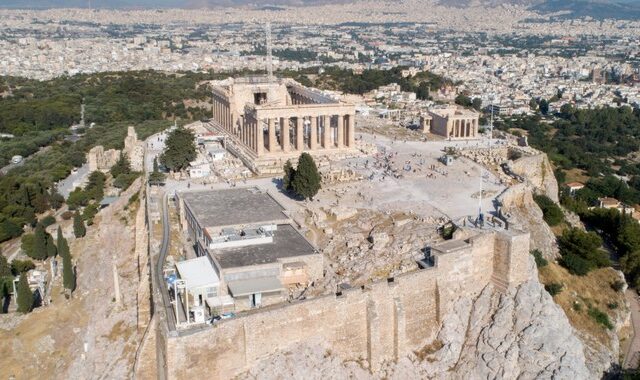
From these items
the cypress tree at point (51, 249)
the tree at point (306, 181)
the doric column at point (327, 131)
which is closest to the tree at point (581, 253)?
the tree at point (306, 181)

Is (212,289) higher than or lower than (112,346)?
higher

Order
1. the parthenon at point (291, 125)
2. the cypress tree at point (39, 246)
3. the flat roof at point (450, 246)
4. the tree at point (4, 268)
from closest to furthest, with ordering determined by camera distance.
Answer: the flat roof at point (450, 246), the tree at point (4, 268), the cypress tree at point (39, 246), the parthenon at point (291, 125)

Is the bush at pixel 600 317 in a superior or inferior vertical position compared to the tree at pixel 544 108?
superior

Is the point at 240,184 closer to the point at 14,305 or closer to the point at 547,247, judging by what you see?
the point at 14,305

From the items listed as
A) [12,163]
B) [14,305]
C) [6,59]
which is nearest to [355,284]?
Result: [14,305]

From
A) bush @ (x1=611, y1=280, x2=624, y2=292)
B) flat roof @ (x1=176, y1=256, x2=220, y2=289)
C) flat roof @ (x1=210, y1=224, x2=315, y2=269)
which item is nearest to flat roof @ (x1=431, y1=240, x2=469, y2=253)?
flat roof @ (x1=210, y1=224, x2=315, y2=269)

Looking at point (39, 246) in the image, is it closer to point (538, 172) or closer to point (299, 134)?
point (299, 134)

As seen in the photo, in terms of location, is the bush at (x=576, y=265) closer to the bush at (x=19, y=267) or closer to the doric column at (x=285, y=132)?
the doric column at (x=285, y=132)
